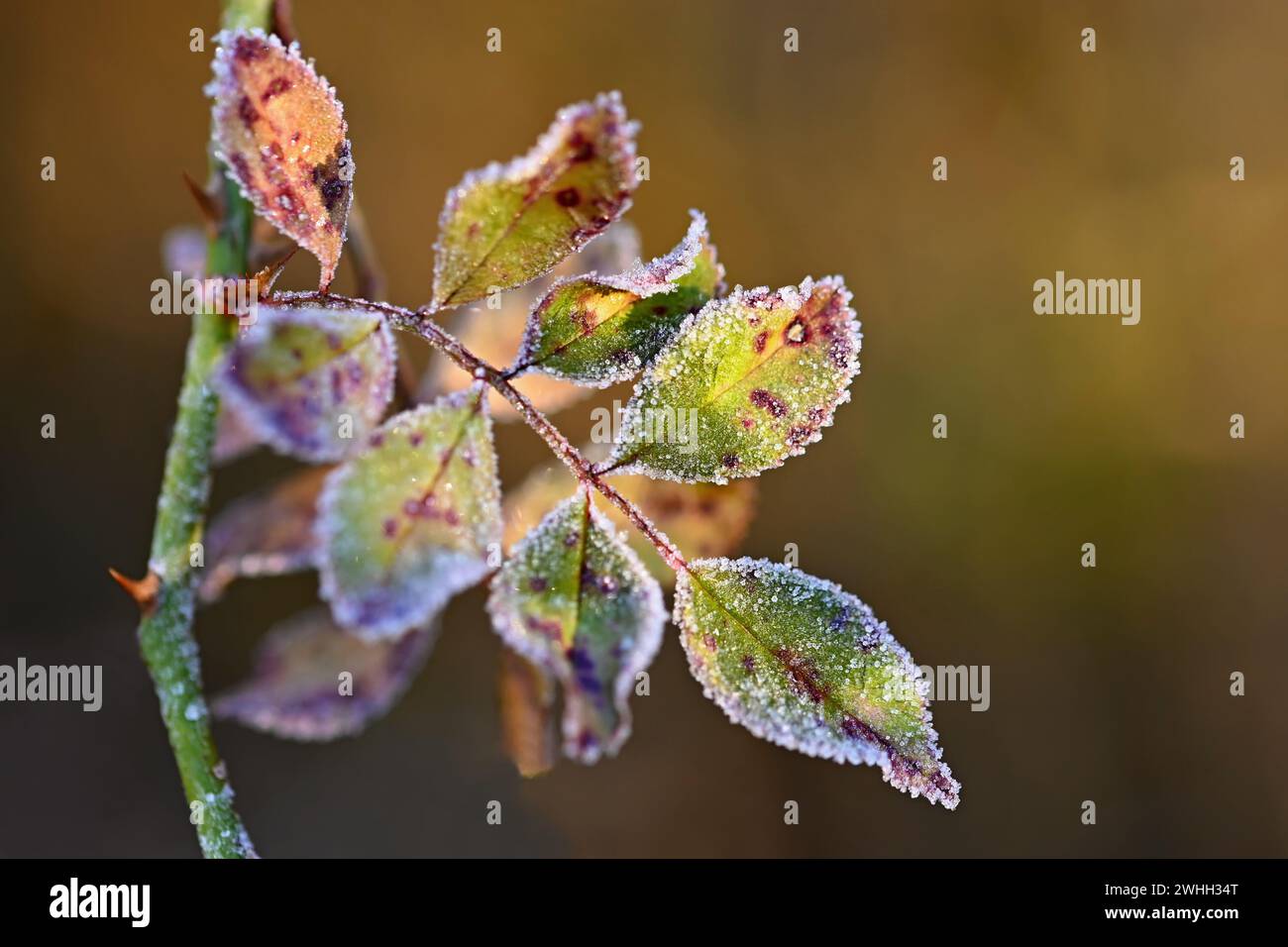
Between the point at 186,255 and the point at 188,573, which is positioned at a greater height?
the point at 186,255

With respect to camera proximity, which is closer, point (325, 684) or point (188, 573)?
point (188, 573)

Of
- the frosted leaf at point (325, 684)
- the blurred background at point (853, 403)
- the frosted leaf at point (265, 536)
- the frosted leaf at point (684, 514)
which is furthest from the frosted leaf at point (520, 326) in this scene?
the blurred background at point (853, 403)

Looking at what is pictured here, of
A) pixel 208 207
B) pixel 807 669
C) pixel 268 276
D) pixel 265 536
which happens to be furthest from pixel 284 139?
pixel 265 536

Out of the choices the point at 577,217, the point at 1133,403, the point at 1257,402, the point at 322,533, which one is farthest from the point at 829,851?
the point at 577,217

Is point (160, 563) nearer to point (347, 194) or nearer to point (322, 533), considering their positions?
point (322, 533)

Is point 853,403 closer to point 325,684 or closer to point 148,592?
point 325,684

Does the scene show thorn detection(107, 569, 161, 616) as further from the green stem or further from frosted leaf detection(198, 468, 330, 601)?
frosted leaf detection(198, 468, 330, 601)

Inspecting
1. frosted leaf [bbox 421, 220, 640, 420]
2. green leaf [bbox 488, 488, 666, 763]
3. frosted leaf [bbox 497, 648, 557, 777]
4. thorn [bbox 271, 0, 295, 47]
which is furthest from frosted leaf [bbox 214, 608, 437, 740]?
thorn [bbox 271, 0, 295, 47]
